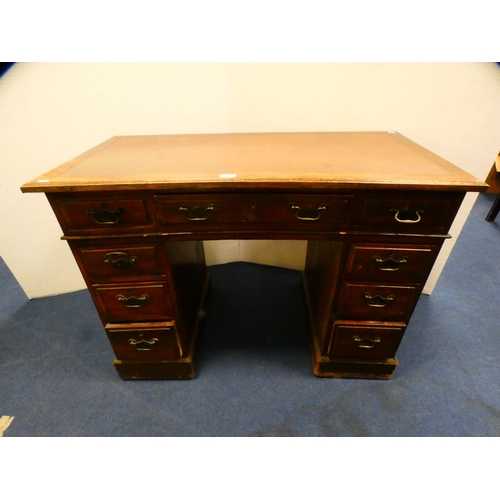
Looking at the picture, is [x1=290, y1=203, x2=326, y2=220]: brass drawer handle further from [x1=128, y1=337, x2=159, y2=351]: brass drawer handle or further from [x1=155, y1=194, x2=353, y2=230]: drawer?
[x1=128, y1=337, x2=159, y2=351]: brass drawer handle

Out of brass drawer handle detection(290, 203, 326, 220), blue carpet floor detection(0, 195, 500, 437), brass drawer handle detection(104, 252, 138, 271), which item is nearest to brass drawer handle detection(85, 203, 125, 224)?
brass drawer handle detection(104, 252, 138, 271)

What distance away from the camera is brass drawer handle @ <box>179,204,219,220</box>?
83 cm

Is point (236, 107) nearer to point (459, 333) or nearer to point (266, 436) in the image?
point (266, 436)

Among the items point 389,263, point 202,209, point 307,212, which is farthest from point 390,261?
point 202,209

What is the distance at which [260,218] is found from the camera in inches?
33.4

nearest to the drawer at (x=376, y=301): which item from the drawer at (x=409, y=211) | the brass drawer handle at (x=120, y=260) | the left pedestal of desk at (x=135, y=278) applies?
the drawer at (x=409, y=211)

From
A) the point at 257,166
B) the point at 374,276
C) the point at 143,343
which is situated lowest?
the point at 143,343

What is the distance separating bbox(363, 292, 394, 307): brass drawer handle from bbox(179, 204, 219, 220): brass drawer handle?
61 centimetres

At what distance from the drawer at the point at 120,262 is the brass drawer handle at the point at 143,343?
0.92 feet

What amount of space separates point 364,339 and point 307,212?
58 cm

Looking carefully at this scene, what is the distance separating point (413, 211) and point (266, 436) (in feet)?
3.03

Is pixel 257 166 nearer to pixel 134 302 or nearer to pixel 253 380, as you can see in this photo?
pixel 134 302

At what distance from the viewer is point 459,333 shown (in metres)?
1.40

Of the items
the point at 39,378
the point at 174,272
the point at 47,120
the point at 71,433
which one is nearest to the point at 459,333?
the point at 174,272
